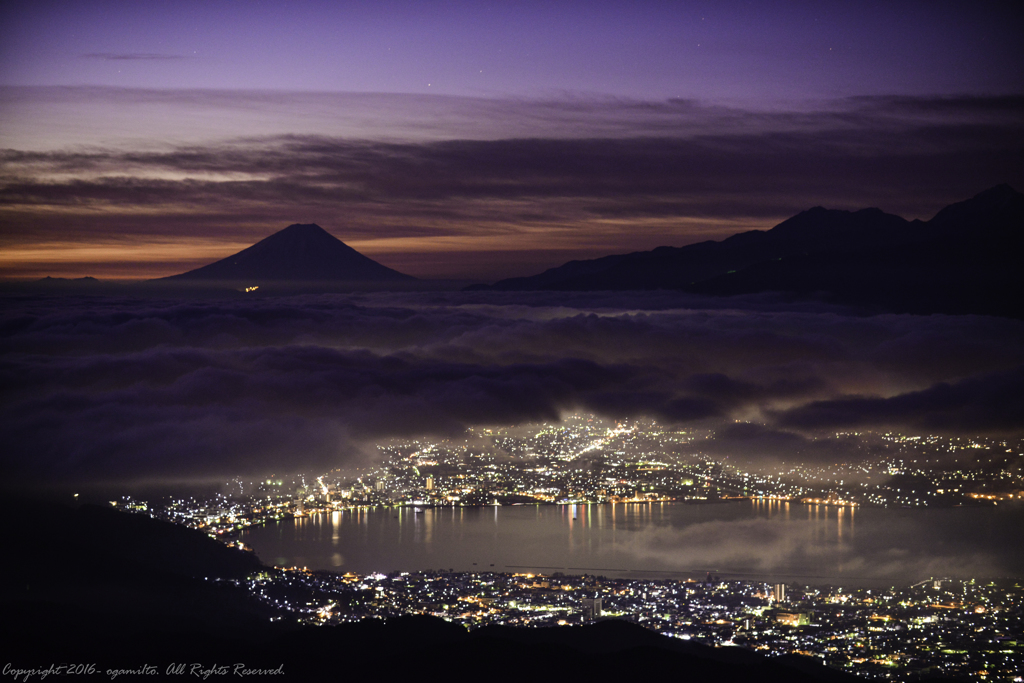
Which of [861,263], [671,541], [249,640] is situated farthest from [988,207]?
[249,640]

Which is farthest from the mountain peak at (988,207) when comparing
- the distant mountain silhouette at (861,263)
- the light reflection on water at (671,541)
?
the light reflection on water at (671,541)

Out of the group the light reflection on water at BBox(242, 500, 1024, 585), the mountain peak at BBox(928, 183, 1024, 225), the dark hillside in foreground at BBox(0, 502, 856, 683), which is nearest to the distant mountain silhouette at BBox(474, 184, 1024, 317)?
the mountain peak at BBox(928, 183, 1024, 225)

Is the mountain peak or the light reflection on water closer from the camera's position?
the light reflection on water

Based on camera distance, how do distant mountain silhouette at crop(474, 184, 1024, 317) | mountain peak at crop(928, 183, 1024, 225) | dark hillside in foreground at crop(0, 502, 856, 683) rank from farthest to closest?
mountain peak at crop(928, 183, 1024, 225)
distant mountain silhouette at crop(474, 184, 1024, 317)
dark hillside in foreground at crop(0, 502, 856, 683)

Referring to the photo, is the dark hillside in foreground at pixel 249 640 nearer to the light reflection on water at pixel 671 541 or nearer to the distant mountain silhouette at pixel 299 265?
the light reflection on water at pixel 671 541

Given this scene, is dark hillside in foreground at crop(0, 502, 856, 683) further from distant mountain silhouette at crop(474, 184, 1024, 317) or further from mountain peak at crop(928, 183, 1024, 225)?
mountain peak at crop(928, 183, 1024, 225)

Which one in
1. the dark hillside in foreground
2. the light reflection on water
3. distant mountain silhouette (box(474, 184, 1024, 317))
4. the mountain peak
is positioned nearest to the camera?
the dark hillside in foreground

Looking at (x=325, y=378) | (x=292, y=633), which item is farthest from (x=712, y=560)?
(x=325, y=378)
